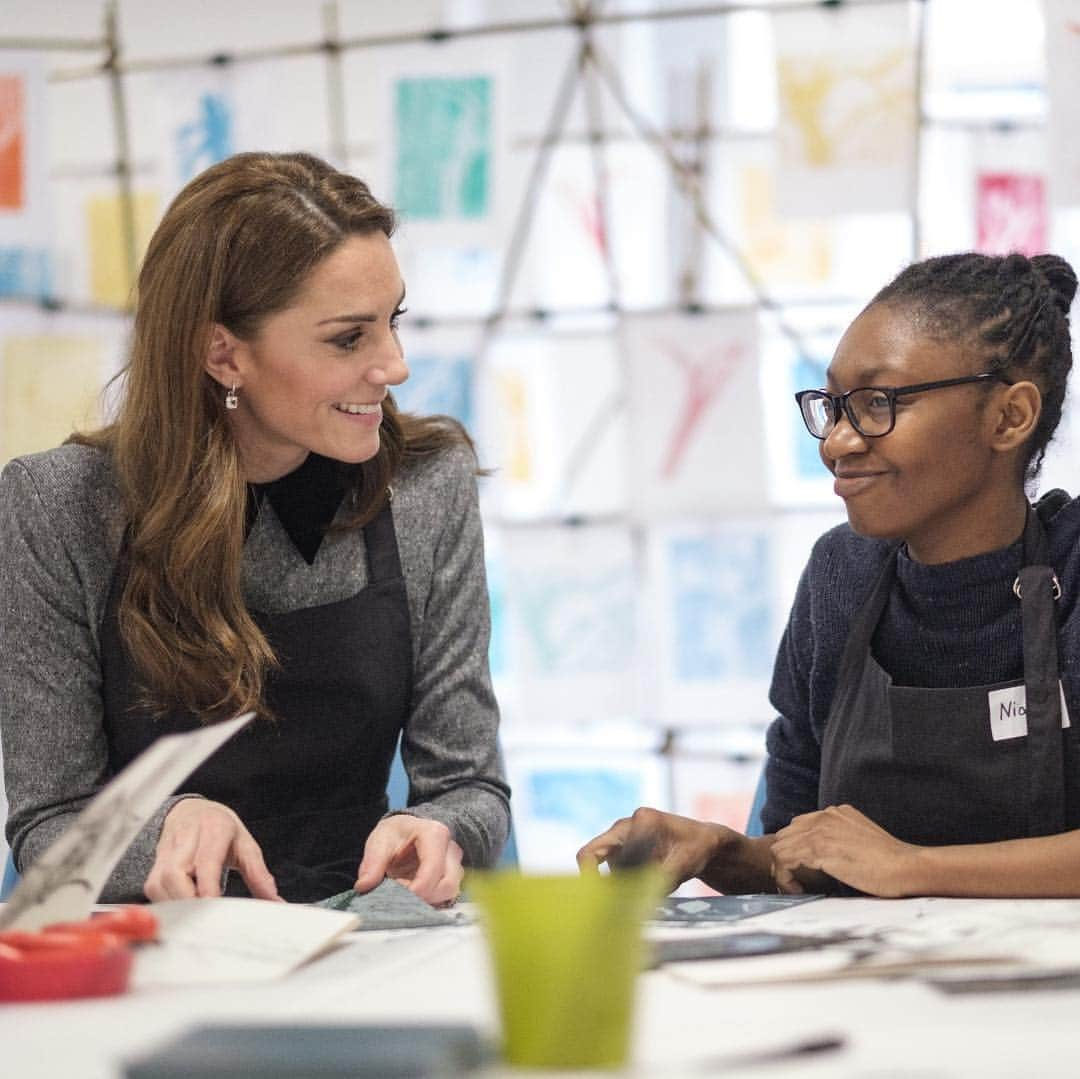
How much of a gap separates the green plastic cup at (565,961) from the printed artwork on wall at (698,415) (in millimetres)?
2215

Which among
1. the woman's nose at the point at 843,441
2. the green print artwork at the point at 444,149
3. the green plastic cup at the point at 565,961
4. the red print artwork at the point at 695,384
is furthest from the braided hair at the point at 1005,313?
the green print artwork at the point at 444,149

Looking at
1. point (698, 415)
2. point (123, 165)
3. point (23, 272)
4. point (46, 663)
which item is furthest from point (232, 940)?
point (123, 165)

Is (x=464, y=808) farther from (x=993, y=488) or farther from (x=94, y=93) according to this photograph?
(x=94, y=93)

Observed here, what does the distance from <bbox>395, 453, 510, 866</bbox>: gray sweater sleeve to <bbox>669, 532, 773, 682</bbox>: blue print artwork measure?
1.34 metres

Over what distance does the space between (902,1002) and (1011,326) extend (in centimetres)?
83

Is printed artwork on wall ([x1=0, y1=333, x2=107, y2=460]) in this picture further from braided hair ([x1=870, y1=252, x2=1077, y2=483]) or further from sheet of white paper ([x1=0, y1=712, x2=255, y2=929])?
sheet of white paper ([x1=0, y1=712, x2=255, y2=929])

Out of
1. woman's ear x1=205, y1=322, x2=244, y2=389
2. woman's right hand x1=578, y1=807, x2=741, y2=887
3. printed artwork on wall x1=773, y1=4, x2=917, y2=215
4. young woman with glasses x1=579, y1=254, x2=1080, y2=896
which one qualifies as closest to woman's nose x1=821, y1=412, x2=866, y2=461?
young woman with glasses x1=579, y1=254, x2=1080, y2=896

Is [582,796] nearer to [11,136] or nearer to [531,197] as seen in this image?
[531,197]

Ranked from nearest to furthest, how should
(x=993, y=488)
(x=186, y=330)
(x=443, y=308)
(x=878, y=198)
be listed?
(x=993, y=488) → (x=186, y=330) → (x=878, y=198) → (x=443, y=308)

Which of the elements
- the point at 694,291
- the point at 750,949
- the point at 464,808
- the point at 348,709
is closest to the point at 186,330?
the point at 348,709

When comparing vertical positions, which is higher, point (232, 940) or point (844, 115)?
point (844, 115)

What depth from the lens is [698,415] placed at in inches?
114

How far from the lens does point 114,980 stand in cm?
91

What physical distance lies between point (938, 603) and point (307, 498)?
62cm
